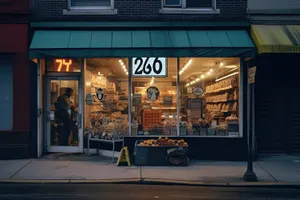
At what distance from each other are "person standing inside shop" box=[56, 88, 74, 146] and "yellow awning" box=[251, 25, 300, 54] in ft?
19.7

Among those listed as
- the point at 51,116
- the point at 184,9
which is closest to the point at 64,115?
the point at 51,116

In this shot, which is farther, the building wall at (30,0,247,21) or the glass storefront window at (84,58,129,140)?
the glass storefront window at (84,58,129,140)

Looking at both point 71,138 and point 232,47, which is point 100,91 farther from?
point 232,47

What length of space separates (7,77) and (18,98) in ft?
2.66

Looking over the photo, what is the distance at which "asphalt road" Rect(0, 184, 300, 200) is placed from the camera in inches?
330

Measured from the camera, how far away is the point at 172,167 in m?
11.6

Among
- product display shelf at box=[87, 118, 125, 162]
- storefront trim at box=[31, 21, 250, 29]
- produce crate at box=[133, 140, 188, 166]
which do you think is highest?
storefront trim at box=[31, 21, 250, 29]

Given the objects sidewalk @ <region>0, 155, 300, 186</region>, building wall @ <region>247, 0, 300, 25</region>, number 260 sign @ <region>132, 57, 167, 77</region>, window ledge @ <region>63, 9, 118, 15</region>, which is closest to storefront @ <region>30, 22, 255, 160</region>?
number 260 sign @ <region>132, 57, 167, 77</region>

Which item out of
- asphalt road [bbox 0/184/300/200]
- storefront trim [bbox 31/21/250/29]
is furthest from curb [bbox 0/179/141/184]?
storefront trim [bbox 31/21/250/29]

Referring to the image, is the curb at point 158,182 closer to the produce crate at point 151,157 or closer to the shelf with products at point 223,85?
the produce crate at point 151,157

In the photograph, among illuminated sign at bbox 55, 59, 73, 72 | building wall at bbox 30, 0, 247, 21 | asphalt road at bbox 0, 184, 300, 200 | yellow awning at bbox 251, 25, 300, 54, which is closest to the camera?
asphalt road at bbox 0, 184, 300, 200

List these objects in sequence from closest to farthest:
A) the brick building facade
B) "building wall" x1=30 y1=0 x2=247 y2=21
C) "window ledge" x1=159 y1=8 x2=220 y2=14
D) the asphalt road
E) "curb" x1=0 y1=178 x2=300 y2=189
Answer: the asphalt road
"curb" x1=0 y1=178 x2=300 y2=189
the brick building facade
"building wall" x1=30 y1=0 x2=247 y2=21
"window ledge" x1=159 y1=8 x2=220 y2=14

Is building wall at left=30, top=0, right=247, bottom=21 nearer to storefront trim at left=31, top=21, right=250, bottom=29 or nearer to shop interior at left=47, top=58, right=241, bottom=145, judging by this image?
storefront trim at left=31, top=21, right=250, bottom=29

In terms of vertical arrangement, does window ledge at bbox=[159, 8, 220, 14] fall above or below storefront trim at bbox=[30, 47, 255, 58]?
above
